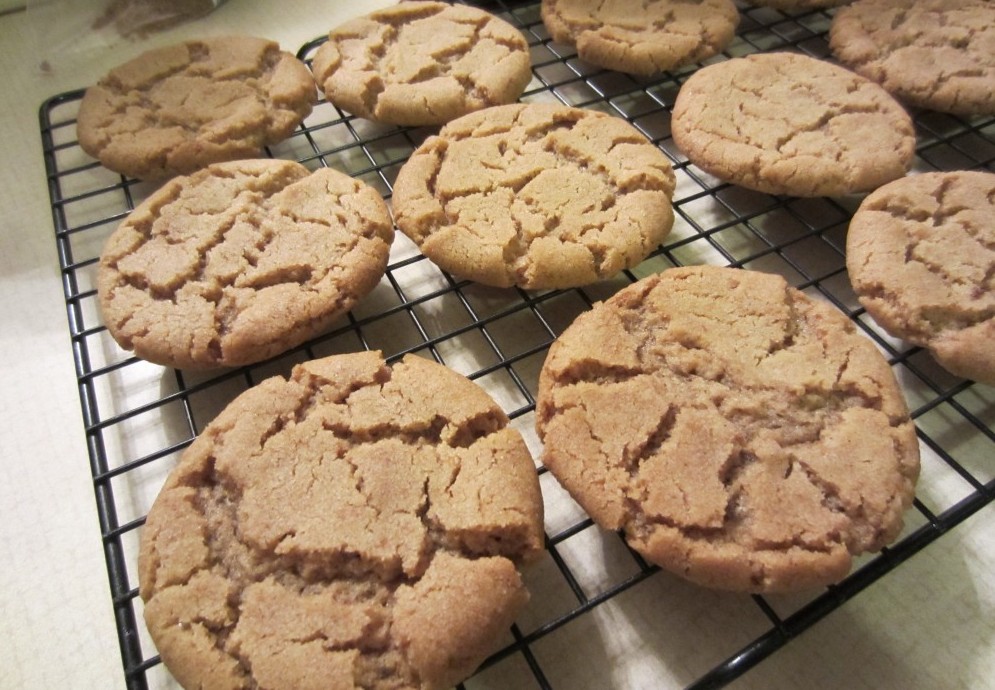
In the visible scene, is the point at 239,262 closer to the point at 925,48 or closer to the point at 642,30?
the point at 642,30

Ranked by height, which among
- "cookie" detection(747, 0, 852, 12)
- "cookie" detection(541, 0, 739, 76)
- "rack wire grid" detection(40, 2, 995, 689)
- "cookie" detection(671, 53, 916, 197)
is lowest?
"rack wire grid" detection(40, 2, 995, 689)

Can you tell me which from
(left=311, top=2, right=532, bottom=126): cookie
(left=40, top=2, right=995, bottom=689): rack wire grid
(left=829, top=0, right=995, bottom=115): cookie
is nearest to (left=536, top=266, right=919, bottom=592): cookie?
(left=40, top=2, right=995, bottom=689): rack wire grid

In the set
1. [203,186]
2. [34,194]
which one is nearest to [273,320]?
[203,186]

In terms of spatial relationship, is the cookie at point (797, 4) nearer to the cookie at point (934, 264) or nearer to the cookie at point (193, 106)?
the cookie at point (934, 264)

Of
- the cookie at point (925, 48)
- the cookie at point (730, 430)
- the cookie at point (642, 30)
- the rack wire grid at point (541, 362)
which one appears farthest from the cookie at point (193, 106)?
the cookie at point (925, 48)

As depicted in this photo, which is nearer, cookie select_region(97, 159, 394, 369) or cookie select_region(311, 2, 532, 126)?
cookie select_region(97, 159, 394, 369)

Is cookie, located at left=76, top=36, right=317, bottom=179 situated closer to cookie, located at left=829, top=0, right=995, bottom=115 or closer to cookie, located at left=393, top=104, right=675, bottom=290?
cookie, located at left=393, top=104, right=675, bottom=290
